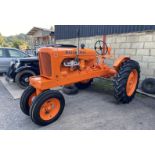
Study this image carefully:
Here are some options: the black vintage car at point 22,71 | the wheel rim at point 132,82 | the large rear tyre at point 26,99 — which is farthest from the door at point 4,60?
the wheel rim at point 132,82

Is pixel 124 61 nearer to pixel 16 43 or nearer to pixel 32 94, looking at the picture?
pixel 32 94

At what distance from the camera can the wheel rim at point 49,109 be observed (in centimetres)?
279

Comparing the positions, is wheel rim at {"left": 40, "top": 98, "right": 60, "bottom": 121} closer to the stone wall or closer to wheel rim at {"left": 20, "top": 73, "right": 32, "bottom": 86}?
wheel rim at {"left": 20, "top": 73, "right": 32, "bottom": 86}

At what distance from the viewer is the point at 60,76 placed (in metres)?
3.20

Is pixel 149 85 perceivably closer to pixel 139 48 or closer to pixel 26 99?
pixel 139 48

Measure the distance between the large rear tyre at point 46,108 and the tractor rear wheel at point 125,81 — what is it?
1302 mm

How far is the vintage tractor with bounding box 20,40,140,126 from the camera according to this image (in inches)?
110

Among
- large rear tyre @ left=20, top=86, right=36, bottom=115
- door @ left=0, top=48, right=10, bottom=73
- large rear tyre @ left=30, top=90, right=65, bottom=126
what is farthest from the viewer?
door @ left=0, top=48, right=10, bottom=73

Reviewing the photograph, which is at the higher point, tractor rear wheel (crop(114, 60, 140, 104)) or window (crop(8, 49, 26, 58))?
window (crop(8, 49, 26, 58))

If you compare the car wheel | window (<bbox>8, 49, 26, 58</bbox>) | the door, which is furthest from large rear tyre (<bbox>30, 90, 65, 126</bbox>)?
the door

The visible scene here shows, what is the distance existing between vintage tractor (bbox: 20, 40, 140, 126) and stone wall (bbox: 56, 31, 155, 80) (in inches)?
33.2

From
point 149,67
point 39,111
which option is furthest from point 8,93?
point 149,67

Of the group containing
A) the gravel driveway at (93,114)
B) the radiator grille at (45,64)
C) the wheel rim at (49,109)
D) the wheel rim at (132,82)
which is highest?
the radiator grille at (45,64)

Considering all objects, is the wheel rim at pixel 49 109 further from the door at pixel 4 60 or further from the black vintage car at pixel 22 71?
the door at pixel 4 60
